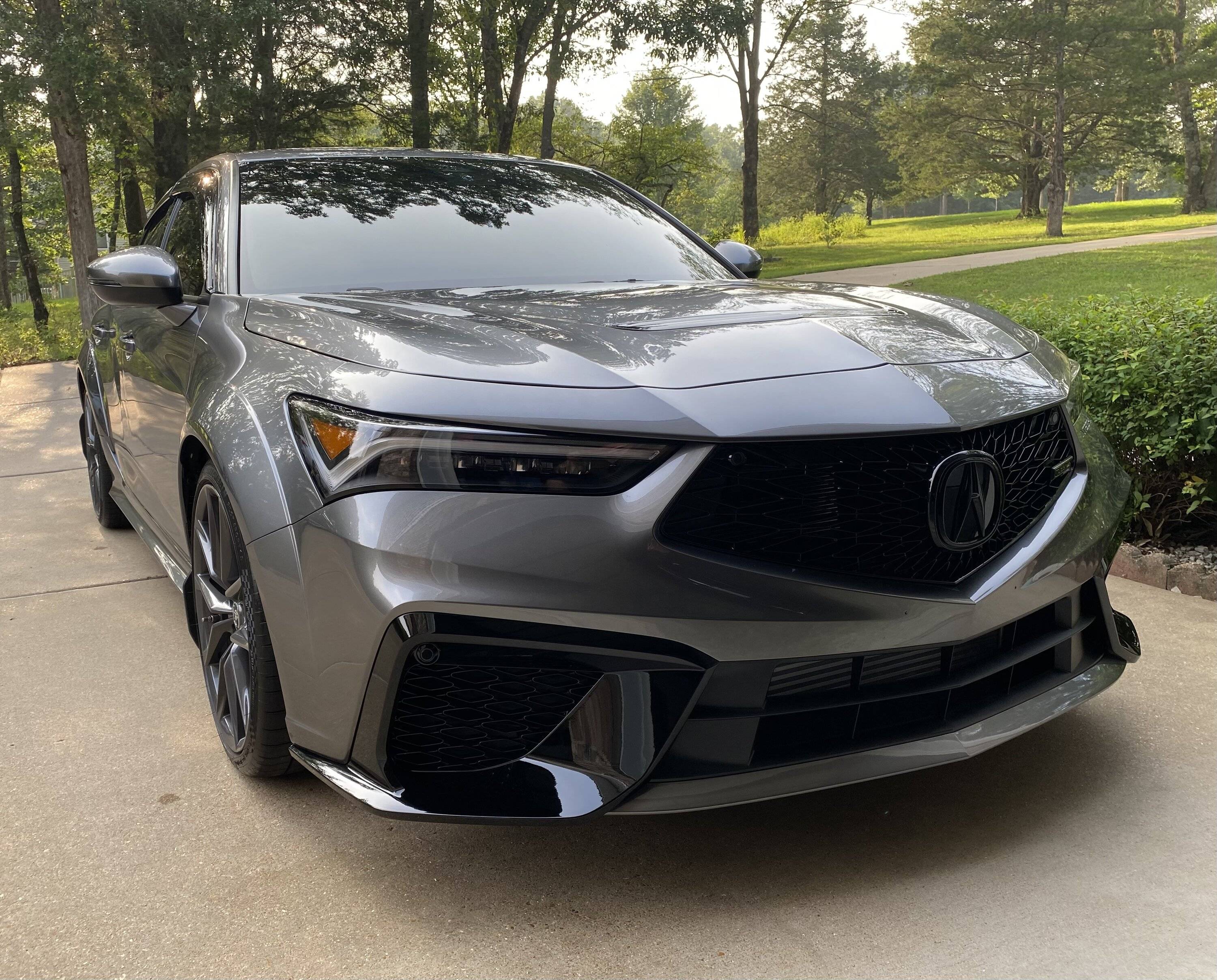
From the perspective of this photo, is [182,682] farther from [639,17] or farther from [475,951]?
[639,17]

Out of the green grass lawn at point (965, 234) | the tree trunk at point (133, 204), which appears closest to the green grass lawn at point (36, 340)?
the tree trunk at point (133, 204)

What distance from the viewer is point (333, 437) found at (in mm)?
1988

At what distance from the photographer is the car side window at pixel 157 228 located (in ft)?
13.8

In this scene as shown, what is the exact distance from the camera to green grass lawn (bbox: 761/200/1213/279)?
22953mm

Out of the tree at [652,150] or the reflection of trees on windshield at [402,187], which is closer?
the reflection of trees on windshield at [402,187]

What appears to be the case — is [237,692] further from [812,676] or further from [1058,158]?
[1058,158]

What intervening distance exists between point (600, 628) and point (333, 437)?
0.62 meters

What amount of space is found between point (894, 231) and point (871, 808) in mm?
39015

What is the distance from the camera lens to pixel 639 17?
1827 cm

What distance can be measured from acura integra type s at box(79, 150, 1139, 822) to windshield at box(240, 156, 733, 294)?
1.82ft

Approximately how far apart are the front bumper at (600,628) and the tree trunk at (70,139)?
1303cm

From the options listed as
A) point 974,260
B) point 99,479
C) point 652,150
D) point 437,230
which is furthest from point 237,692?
point 652,150

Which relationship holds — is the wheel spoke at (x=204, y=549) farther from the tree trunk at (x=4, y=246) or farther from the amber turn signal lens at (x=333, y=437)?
the tree trunk at (x=4, y=246)

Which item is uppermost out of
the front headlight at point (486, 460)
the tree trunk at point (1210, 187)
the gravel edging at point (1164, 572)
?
the tree trunk at point (1210, 187)
